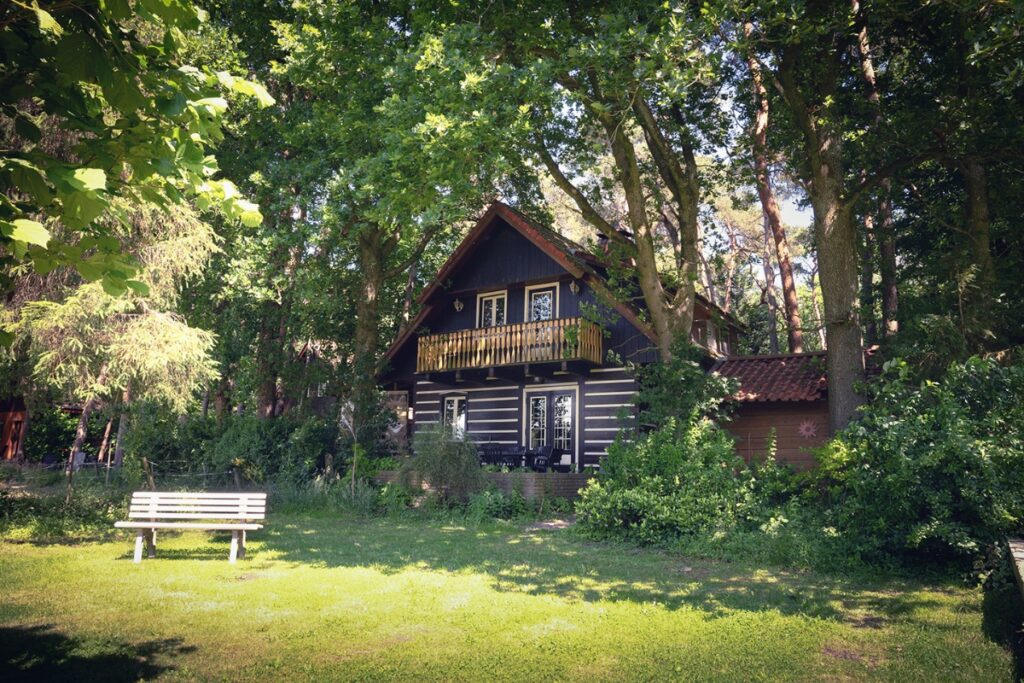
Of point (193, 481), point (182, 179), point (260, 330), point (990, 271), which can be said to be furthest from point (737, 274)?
point (182, 179)

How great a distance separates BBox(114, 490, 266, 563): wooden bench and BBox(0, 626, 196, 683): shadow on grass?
3.96 m

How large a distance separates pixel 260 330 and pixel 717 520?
20305mm

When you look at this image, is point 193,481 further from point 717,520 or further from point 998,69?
point 998,69

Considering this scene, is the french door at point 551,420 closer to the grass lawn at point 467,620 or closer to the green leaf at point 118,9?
the grass lawn at point 467,620

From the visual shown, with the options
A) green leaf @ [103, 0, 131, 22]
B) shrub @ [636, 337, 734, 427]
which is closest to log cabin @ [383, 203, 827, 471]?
shrub @ [636, 337, 734, 427]

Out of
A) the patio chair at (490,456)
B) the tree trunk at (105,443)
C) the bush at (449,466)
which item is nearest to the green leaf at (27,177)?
the bush at (449,466)

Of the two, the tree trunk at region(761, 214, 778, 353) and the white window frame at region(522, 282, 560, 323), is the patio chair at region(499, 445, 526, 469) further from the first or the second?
the tree trunk at region(761, 214, 778, 353)

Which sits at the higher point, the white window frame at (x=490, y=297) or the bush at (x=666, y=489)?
the white window frame at (x=490, y=297)

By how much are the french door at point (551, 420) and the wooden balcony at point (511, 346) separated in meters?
2.03

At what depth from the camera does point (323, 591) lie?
8336 millimetres

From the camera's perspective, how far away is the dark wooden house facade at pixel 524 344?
815 inches

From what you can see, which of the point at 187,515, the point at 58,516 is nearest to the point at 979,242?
the point at 187,515

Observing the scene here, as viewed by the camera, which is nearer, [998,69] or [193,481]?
[998,69]

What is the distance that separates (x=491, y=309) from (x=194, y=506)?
14439 mm
